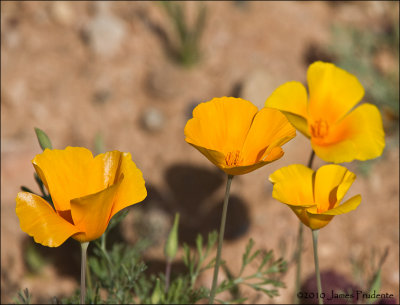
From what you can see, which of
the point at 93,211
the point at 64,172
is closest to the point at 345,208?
the point at 93,211

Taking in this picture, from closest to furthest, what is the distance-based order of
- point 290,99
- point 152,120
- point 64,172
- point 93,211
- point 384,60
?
point 93,211 → point 64,172 → point 290,99 → point 152,120 → point 384,60

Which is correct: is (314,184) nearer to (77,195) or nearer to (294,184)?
(294,184)

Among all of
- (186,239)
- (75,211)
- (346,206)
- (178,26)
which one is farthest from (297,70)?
(75,211)

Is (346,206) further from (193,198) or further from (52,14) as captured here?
(52,14)

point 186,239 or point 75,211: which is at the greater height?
point 75,211

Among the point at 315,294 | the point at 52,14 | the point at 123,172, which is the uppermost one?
the point at 52,14
